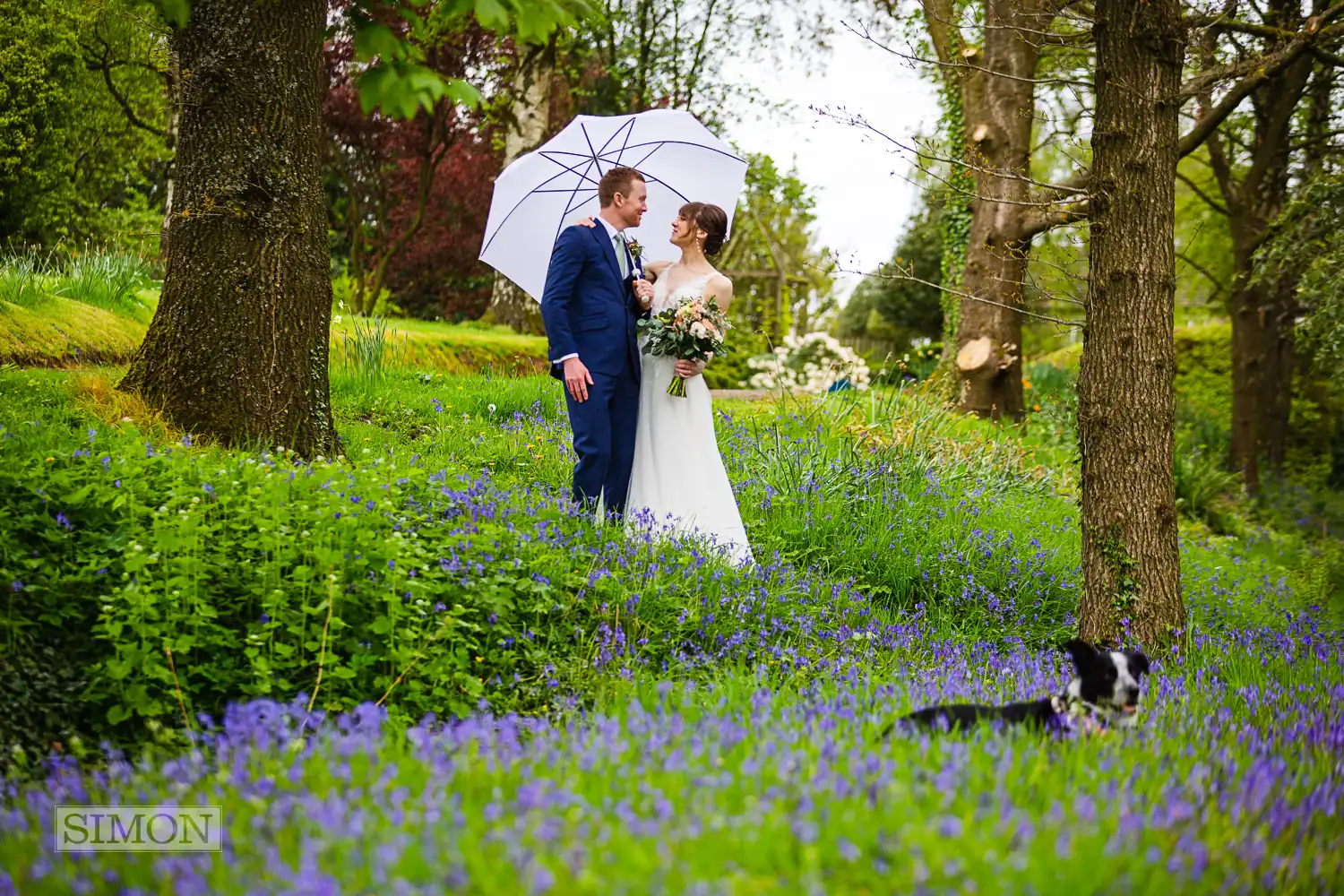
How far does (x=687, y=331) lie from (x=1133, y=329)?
229 cm

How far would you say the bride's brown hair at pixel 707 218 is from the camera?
571cm

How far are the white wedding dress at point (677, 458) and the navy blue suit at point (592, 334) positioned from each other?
0.20 metres

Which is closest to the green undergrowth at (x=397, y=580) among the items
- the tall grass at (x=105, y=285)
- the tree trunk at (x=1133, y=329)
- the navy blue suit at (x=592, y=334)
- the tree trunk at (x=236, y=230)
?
the tree trunk at (x=236, y=230)

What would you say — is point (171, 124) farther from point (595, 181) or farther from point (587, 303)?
point (587, 303)

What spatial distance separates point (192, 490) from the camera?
400 cm

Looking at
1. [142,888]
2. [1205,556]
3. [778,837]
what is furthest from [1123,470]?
[1205,556]

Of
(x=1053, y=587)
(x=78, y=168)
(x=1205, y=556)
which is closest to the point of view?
(x=1053, y=587)

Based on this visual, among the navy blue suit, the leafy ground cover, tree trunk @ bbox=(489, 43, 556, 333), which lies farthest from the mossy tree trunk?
the navy blue suit

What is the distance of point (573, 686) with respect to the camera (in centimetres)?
394

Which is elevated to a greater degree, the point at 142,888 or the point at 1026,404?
the point at 1026,404

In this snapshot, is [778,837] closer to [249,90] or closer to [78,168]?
[249,90]

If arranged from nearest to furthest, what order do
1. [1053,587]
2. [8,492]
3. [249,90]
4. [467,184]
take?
[8,492] < [249,90] < [1053,587] < [467,184]

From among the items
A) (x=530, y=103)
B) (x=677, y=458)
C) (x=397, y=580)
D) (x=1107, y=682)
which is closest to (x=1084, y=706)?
(x=1107, y=682)

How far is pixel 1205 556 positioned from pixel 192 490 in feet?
27.7
